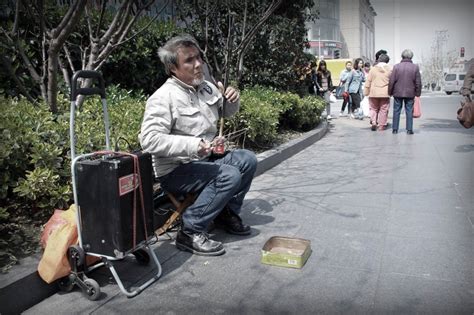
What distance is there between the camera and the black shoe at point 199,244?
3.61 m

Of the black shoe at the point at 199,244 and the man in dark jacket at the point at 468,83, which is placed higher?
the man in dark jacket at the point at 468,83

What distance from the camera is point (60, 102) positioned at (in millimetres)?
5129

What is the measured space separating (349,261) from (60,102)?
3.40 meters

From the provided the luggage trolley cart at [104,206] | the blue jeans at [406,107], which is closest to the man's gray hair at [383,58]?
the blue jeans at [406,107]

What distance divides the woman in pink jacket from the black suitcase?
8.55 metres

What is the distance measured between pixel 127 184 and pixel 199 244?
3.12 ft

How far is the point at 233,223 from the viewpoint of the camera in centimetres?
409

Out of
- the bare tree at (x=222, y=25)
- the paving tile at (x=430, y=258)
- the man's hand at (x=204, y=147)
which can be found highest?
the bare tree at (x=222, y=25)

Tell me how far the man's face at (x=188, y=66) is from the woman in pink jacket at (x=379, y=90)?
7.71 meters

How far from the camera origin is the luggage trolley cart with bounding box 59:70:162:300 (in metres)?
2.82

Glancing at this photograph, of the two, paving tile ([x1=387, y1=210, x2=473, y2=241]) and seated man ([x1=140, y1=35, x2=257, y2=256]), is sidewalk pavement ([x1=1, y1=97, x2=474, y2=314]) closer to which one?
paving tile ([x1=387, y1=210, x2=473, y2=241])

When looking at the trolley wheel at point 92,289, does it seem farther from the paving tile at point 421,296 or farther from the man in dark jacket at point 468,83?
the man in dark jacket at point 468,83

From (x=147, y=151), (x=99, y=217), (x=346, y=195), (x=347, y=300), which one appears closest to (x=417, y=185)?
(x=346, y=195)

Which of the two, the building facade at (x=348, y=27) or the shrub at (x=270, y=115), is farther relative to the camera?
the shrub at (x=270, y=115)
